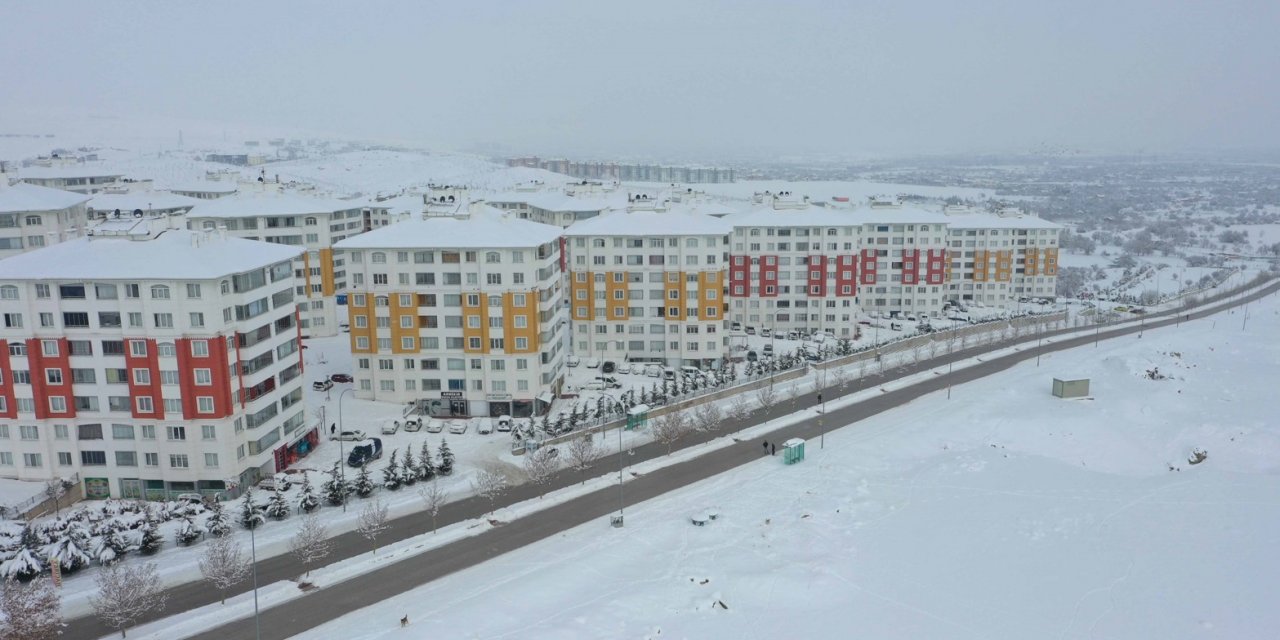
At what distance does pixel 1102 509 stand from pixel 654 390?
25032 millimetres

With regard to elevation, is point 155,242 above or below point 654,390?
above

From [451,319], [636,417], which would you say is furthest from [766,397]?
[451,319]

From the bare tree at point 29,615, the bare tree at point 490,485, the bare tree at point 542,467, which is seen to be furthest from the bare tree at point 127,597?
the bare tree at point 542,467

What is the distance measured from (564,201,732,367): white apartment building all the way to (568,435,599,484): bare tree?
65.6 feet

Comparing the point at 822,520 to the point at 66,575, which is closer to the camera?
the point at 66,575

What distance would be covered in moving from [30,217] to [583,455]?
44599mm

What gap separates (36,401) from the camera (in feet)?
125

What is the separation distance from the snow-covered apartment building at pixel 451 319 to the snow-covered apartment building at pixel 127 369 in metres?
12.3

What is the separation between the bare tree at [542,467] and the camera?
39969 mm

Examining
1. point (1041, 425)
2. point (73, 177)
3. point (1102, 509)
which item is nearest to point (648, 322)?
point (1041, 425)

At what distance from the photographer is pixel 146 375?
3797 centimetres

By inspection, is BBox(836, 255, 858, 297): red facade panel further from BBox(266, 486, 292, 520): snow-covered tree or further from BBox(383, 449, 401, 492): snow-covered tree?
BBox(266, 486, 292, 520): snow-covered tree

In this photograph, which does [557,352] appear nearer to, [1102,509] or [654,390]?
[654,390]

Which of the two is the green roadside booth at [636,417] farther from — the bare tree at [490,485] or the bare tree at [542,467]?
the bare tree at [490,485]
